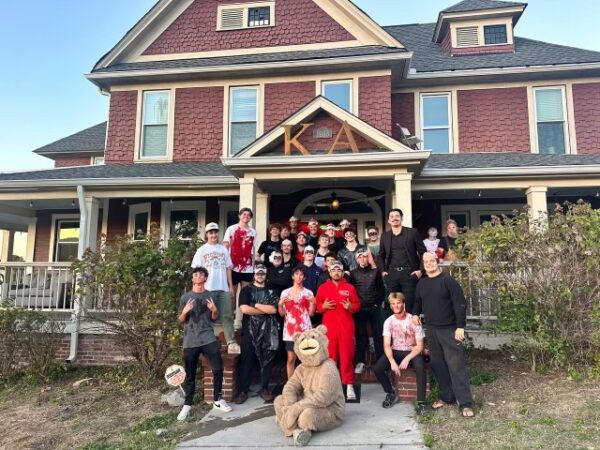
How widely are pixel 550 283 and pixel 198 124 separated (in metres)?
8.36

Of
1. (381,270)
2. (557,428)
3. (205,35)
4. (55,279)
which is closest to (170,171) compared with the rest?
(55,279)

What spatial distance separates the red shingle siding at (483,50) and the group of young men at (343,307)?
26.3ft

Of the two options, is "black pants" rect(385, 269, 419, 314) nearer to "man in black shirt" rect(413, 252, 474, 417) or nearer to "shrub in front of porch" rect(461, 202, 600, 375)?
"man in black shirt" rect(413, 252, 474, 417)

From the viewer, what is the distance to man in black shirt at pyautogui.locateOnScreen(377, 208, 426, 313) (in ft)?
17.7

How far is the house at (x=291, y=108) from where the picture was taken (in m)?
9.43

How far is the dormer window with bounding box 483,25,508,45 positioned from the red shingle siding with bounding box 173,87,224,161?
7099 mm

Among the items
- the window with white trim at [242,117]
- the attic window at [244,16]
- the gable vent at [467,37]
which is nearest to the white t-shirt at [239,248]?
the window with white trim at [242,117]

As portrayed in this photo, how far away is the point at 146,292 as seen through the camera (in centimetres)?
619

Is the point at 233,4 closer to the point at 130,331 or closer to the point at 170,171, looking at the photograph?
the point at 170,171

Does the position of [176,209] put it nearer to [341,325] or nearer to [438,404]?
[341,325]

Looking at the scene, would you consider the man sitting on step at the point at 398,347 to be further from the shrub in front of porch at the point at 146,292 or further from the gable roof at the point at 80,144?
the gable roof at the point at 80,144

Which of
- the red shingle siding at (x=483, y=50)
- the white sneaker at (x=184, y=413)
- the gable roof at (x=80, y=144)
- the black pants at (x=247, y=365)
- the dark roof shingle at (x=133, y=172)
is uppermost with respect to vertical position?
the red shingle siding at (x=483, y=50)

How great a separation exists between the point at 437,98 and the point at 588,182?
13.0ft

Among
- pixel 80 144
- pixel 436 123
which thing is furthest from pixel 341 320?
pixel 80 144
